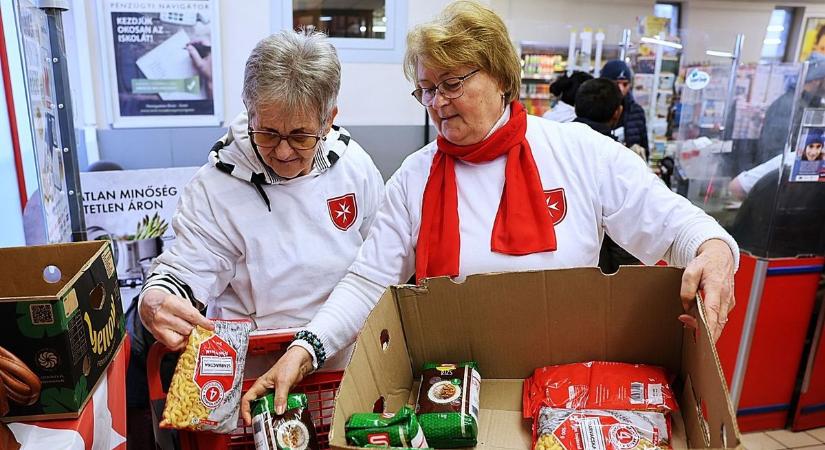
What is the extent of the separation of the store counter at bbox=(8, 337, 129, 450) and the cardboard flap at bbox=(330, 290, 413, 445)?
457mm

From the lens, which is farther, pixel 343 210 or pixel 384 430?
pixel 343 210

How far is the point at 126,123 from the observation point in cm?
433

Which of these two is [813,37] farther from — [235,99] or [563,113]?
[235,99]

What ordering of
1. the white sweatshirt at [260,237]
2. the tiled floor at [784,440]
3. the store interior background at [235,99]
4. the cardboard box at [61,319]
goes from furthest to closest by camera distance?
the store interior background at [235,99]
the tiled floor at [784,440]
the white sweatshirt at [260,237]
the cardboard box at [61,319]

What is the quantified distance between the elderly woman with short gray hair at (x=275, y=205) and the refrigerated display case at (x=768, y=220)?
223cm

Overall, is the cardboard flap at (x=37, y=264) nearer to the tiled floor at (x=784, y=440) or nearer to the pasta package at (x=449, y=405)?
the pasta package at (x=449, y=405)

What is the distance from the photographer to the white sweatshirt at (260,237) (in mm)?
1568

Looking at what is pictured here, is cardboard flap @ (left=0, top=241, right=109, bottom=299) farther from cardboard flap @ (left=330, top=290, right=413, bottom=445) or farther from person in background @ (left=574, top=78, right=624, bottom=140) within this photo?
person in background @ (left=574, top=78, right=624, bottom=140)

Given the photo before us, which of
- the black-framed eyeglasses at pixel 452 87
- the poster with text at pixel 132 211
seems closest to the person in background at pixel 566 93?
the poster with text at pixel 132 211

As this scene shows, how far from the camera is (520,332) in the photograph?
1.39 metres

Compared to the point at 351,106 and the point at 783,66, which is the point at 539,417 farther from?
the point at 351,106

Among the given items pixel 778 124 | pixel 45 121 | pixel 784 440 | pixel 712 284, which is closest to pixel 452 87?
pixel 712 284

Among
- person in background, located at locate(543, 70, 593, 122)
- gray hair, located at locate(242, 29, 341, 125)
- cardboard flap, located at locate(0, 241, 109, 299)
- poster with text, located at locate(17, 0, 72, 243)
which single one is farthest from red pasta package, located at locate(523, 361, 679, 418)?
person in background, located at locate(543, 70, 593, 122)

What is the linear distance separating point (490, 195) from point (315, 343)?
0.57 m
